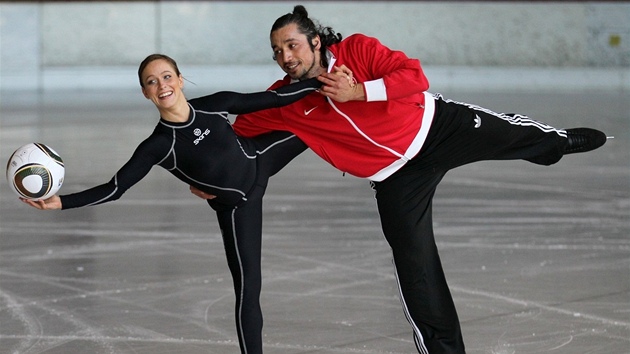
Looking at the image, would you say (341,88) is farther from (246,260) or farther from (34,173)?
(34,173)

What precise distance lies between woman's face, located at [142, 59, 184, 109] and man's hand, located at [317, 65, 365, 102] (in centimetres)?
62

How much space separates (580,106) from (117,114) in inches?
306

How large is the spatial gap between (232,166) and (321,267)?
2.37 metres

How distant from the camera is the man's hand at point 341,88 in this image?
14.2ft

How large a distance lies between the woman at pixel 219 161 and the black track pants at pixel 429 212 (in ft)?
1.84

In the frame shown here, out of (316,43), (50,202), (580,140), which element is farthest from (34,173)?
(580,140)

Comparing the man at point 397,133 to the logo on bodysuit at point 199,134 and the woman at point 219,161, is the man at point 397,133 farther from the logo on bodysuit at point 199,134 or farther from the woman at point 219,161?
the logo on bodysuit at point 199,134

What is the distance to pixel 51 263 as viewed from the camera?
267 inches

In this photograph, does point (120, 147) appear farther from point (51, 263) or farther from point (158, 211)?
point (51, 263)

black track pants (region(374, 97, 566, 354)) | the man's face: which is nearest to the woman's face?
the man's face

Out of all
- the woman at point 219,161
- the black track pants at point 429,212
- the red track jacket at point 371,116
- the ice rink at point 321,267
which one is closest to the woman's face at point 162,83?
the woman at point 219,161

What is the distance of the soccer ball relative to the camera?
13.4 feet

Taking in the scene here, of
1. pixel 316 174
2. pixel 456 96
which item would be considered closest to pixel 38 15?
pixel 456 96

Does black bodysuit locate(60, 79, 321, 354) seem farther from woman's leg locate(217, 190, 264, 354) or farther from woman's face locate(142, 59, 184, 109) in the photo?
woman's face locate(142, 59, 184, 109)
